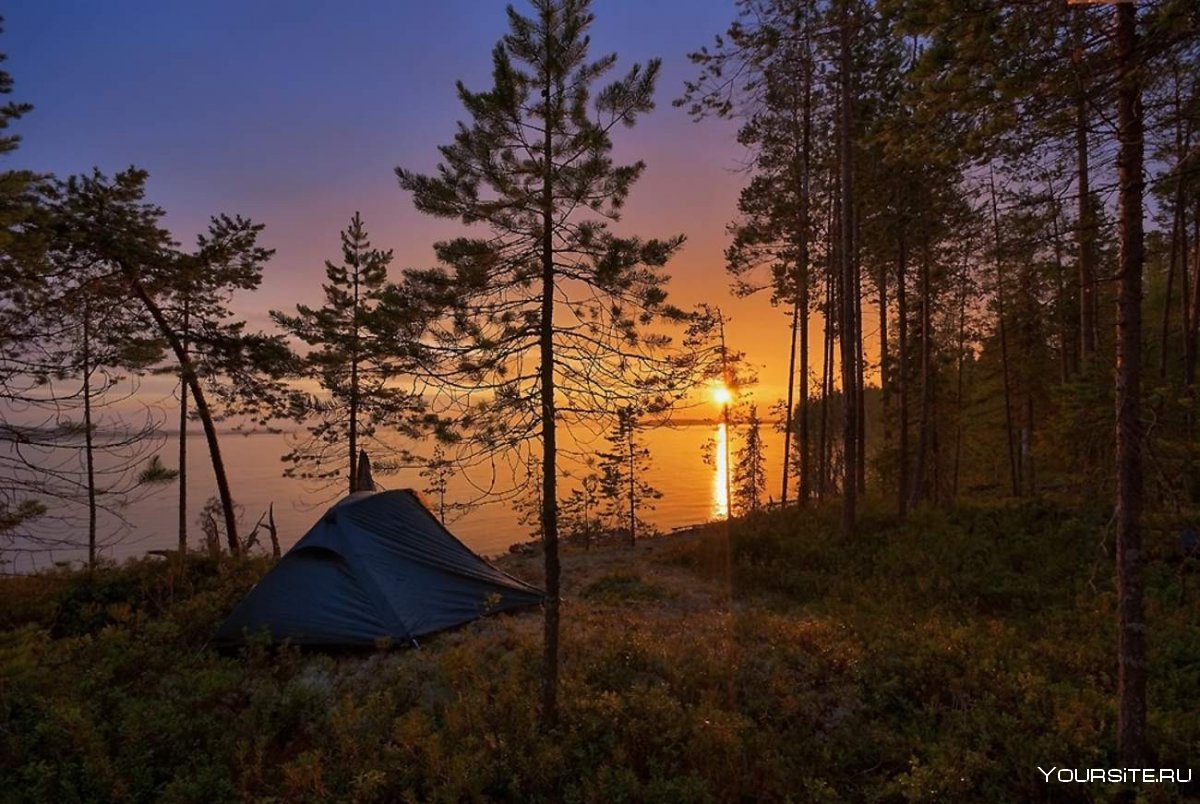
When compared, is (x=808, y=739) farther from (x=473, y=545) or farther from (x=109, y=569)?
(x=473, y=545)

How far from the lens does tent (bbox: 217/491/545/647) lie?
952cm

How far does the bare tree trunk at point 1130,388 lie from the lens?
4.61m

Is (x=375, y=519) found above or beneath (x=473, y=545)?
above

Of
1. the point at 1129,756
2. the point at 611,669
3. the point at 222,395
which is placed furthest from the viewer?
the point at 222,395

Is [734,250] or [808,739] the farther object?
[734,250]

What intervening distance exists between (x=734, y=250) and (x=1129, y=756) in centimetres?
1504

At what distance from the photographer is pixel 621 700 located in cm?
690

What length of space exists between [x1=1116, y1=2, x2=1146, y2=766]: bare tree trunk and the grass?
0.57 metres

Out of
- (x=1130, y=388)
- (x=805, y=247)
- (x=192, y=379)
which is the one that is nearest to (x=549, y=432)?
(x=1130, y=388)

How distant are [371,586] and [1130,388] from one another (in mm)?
10878

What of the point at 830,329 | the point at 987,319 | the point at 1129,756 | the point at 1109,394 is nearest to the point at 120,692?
the point at 1129,756

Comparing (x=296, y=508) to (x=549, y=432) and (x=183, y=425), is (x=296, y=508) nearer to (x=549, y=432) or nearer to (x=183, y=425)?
(x=183, y=425)

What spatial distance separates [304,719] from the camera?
7.42m

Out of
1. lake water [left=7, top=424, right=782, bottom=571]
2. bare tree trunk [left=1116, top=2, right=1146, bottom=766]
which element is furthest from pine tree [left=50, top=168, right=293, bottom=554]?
bare tree trunk [left=1116, top=2, right=1146, bottom=766]
